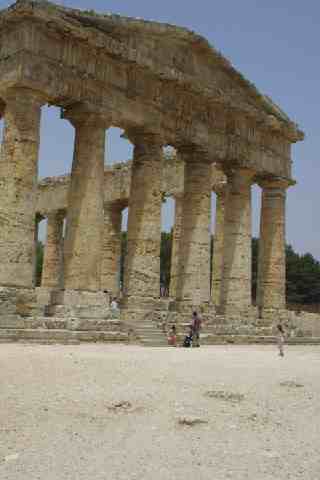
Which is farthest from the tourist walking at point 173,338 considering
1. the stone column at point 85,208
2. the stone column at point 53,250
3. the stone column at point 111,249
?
the stone column at point 53,250

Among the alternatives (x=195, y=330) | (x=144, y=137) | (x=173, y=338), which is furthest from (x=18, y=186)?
(x=195, y=330)

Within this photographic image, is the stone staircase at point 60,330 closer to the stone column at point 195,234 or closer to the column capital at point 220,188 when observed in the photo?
the stone column at point 195,234

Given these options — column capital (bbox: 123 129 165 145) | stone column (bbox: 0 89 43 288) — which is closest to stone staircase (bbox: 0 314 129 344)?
stone column (bbox: 0 89 43 288)

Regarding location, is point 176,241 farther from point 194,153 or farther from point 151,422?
point 151,422

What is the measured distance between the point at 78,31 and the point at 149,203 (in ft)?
23.9

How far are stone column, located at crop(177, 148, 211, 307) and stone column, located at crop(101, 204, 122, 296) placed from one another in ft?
26.8

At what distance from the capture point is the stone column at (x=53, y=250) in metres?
39.1

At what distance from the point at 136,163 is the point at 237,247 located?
24.0 ft

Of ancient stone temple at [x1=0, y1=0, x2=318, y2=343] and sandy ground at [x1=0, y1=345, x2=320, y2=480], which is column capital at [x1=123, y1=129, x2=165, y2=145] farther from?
sandy ground at [x1=0, y1=345, x2=320, y2=480]

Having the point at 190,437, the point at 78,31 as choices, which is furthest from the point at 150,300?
the point at 190,437

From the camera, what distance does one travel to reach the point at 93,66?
2266 cm

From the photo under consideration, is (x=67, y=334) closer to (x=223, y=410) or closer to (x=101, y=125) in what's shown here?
(x=101, y=125)

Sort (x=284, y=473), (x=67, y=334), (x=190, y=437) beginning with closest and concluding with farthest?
(x=284, y=473), (x=190, y=437), (x=67, y=334)

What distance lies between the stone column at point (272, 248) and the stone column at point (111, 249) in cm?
846
